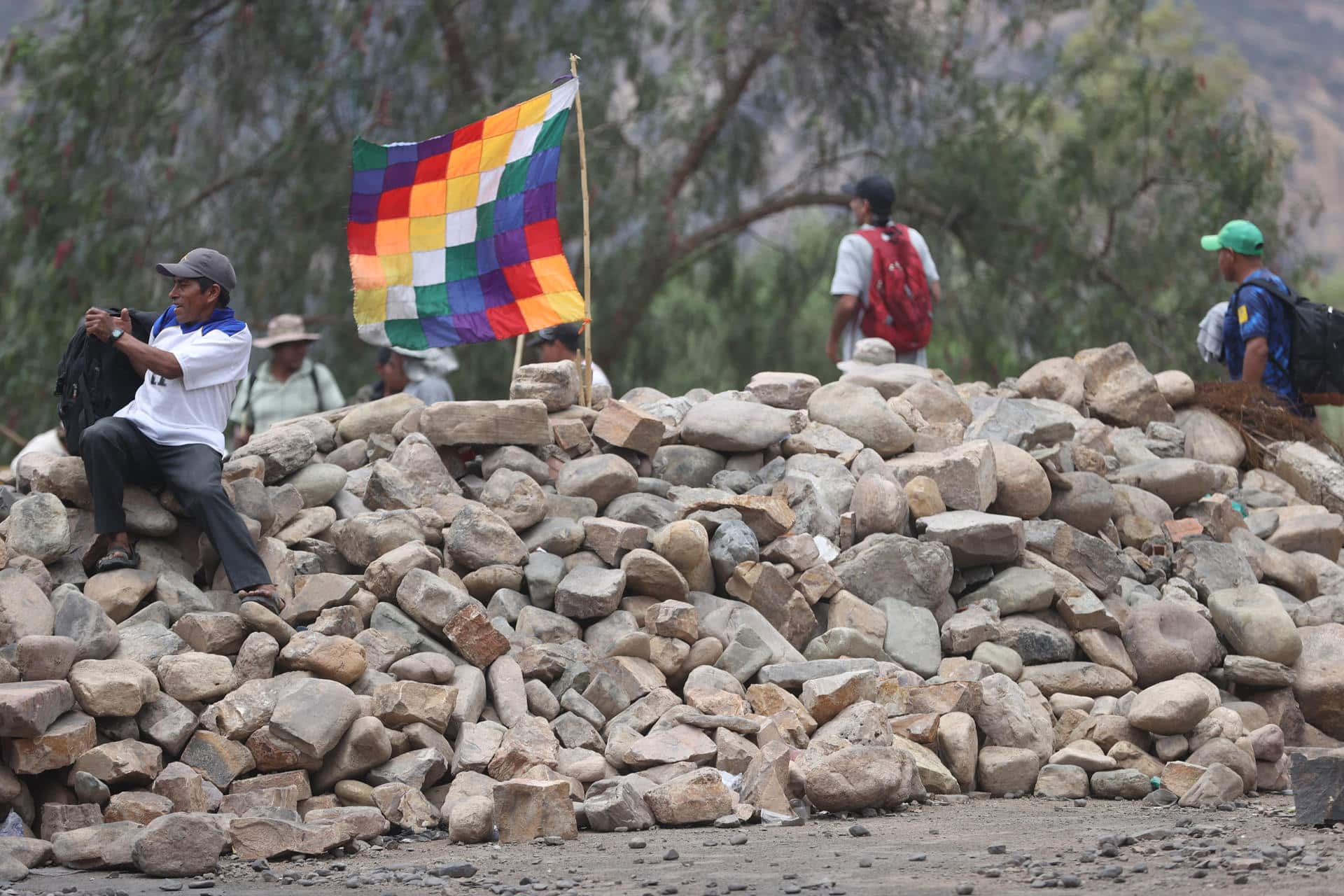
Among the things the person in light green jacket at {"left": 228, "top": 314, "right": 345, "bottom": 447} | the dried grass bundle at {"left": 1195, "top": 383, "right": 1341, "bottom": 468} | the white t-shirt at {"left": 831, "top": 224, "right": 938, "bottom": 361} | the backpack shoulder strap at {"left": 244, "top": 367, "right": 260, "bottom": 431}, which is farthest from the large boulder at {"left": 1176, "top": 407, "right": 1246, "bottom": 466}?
the backpack shoulder strap at {"left": 244, "top": 367, "right": 260, "bottom": 431}

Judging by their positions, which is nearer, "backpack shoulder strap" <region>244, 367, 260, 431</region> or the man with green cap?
the man with green cap

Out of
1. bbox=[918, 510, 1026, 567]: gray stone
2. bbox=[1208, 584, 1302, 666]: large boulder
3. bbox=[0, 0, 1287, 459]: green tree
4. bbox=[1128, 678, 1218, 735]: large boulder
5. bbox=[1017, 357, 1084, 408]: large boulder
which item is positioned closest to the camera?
bbox=[1128, 678, 1218, 735]: large boulder

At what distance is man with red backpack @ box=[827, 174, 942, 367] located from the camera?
872 centimetres

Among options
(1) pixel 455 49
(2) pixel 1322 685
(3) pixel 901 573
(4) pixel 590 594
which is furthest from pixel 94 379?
(1) pixel 455 49

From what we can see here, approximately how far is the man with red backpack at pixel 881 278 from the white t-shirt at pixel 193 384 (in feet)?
11.8

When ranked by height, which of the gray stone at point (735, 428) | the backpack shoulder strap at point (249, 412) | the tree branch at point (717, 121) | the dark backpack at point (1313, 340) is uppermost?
the tree branch at point (717, 121)

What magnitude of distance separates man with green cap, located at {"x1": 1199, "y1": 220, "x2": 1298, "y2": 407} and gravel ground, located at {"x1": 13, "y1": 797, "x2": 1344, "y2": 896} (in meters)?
3.87

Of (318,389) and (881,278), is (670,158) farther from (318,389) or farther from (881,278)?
(318,389)

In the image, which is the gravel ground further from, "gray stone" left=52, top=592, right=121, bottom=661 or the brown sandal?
the brown sandal

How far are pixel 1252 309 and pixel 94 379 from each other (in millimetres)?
5890

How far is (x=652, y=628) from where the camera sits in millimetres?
6383

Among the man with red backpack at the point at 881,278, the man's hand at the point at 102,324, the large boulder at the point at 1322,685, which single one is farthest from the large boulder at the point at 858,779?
the man with red backpack at the point at 881,278

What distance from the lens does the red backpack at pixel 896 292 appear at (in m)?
8.73

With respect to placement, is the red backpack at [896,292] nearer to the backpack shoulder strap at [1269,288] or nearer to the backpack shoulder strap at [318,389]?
the backpack shoulder strap at [1269,288]
